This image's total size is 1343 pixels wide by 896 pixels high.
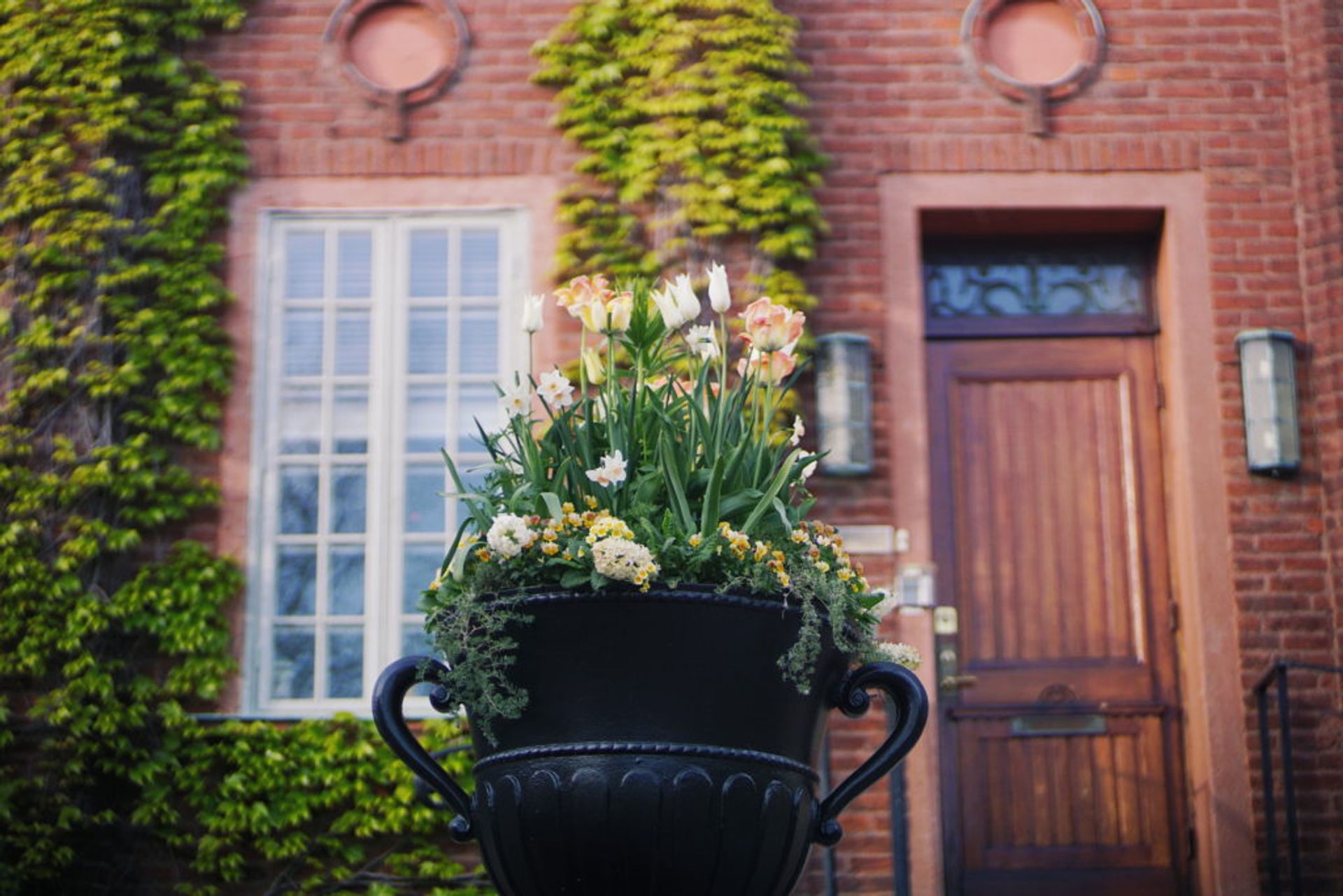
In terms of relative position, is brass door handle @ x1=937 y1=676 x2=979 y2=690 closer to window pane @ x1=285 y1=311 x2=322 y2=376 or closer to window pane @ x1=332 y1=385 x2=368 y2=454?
window pane @ x1=332 y1=385 x2=368 y2=454

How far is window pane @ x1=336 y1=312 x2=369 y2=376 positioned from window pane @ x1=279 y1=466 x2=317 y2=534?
14.9 inches

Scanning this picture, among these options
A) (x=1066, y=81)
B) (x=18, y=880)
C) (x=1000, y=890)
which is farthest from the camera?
(x=1066, y=81)

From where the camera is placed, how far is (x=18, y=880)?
598 centimetres

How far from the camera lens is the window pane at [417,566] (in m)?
6.46

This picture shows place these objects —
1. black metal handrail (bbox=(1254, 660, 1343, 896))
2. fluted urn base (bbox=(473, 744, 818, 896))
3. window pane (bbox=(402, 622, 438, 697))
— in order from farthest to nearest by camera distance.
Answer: window pane (bbox=(402, 622, 438, 697)) < black metal handrail (bbox=(1254, 660, 1343, 896)) < fluted urn base (bbox=(473, 744, 818, 896))

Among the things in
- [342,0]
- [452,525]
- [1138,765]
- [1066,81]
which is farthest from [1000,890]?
[342,0]

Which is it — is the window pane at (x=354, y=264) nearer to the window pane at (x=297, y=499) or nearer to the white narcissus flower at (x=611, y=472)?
the window pane at (x=297, y=499)

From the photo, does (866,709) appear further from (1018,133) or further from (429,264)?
(1018,133)

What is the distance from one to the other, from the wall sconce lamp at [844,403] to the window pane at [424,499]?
1364 mm

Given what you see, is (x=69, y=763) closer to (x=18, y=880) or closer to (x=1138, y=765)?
(x=18, y=880)

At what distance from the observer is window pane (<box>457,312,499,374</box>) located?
261 inches

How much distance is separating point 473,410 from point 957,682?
1982 millimetres

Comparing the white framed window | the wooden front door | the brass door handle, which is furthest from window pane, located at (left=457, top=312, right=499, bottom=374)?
the brass door handle

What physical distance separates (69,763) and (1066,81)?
4282mm
